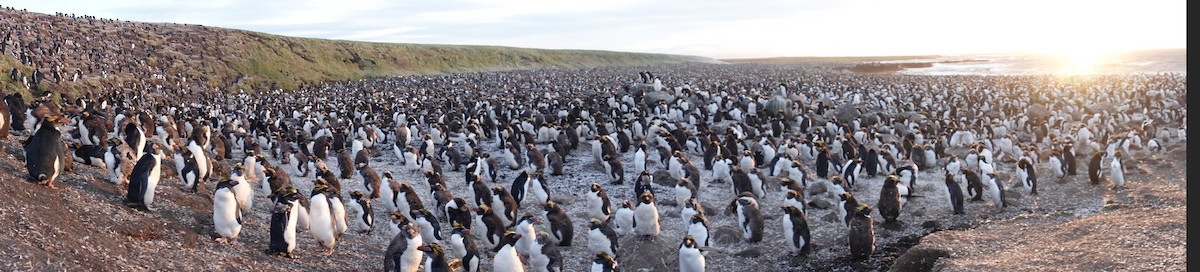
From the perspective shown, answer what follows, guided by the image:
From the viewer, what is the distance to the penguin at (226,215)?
11578 mm

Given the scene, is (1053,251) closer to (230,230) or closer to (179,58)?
(230,230)

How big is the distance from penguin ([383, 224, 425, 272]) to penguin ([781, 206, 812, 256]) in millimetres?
6841

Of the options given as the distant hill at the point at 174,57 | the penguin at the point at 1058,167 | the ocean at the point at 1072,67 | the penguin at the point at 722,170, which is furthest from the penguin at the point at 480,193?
the ocean at the point at 1072,67

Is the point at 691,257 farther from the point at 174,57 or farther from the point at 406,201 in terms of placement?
the point at 174,57

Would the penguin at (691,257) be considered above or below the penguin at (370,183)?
below

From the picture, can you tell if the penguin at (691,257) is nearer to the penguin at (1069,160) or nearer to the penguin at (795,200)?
the penguin at (795,200)

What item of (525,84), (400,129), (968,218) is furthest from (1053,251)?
(525,84)

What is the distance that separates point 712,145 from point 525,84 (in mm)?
39564

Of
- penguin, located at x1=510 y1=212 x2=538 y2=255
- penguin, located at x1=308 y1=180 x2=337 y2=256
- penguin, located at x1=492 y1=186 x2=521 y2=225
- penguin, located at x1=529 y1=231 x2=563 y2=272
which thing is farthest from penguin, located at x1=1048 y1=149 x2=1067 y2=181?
penguin, located at x1=308 y1=180 x2=337 y2=256

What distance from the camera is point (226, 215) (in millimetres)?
11570

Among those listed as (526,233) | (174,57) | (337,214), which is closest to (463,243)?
(526,233)

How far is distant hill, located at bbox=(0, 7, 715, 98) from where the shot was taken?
40.6m

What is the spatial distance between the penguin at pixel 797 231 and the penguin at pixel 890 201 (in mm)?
3045

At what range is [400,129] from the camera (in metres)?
26.5
